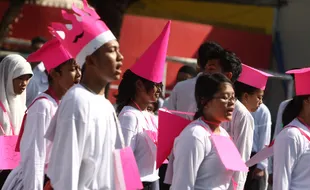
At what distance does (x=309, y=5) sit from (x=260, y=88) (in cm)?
924

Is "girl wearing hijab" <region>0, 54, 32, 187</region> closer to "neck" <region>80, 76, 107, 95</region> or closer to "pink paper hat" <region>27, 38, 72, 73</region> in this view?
"pink paper hat" <region>27, 38, 72, 73</region>

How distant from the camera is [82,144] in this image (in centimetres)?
400

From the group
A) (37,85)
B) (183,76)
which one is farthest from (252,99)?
(183,76)

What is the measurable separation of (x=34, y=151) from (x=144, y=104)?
1100mm

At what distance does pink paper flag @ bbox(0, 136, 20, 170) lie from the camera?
19.5 feet

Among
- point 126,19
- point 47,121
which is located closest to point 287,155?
point 47,121

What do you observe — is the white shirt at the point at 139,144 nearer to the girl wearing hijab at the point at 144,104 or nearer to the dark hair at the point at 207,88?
the girl wearing hijab at the point at 144,104

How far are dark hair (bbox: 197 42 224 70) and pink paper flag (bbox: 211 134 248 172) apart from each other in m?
1.26

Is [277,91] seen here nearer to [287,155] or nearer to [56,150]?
[287,155]

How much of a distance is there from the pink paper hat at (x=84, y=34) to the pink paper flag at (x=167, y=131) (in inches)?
47.9

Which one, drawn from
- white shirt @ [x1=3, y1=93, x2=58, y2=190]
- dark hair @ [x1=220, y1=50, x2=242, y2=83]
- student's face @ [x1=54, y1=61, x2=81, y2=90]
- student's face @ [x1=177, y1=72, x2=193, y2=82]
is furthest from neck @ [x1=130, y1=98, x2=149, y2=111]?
student's face @ [x1=177, y1=72, x2=193, y2=82]

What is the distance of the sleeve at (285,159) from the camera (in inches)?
197

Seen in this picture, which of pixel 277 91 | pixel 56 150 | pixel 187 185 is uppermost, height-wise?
pixel 56 150

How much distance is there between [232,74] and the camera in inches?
234
